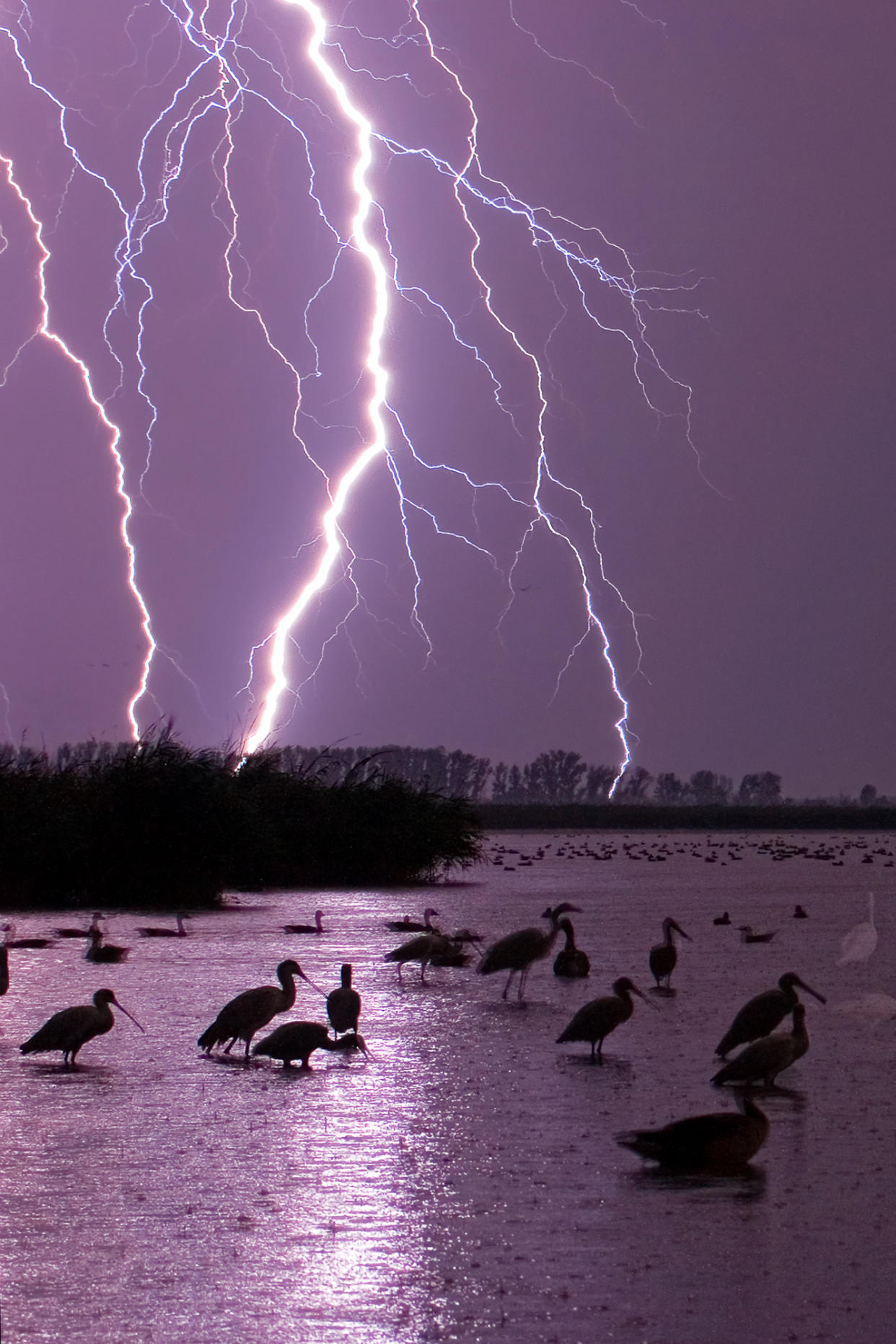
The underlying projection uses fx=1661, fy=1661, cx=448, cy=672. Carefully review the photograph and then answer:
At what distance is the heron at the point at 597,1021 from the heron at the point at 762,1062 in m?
1.18

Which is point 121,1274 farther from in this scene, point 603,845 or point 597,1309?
point 603,845

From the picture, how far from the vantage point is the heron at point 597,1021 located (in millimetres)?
10117

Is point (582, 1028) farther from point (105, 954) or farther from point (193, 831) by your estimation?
point (193, 831)

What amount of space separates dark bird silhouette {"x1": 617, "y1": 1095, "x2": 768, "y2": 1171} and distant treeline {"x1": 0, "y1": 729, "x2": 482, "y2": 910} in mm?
22511

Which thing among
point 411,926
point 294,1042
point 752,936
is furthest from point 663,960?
point 411,926

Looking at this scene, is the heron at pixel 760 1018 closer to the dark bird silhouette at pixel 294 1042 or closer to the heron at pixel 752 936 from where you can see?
the dark bird silhouette at pixel 294 1042

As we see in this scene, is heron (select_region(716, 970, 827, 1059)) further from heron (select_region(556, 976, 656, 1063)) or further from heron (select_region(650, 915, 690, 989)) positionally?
heron (select_region(650, 915, 690, 989))

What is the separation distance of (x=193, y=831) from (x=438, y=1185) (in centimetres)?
2431

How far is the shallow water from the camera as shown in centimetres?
498

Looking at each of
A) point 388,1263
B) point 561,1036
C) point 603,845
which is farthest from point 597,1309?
point 603,845

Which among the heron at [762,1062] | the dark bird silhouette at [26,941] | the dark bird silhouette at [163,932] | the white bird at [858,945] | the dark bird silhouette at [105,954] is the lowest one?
the dark bird silhouette at [26,941]

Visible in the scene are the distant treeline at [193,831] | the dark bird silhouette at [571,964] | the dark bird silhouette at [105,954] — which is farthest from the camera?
the distant treeline at [193,831]

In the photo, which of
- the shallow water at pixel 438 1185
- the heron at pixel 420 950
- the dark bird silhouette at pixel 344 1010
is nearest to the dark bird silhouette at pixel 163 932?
the heron at pixel 420 950

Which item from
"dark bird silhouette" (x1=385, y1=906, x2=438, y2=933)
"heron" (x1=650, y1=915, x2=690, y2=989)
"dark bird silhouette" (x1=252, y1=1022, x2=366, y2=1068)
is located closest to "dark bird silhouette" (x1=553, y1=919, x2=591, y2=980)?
"heron" (x1=650, y1=915, x2=690, y2=989)
